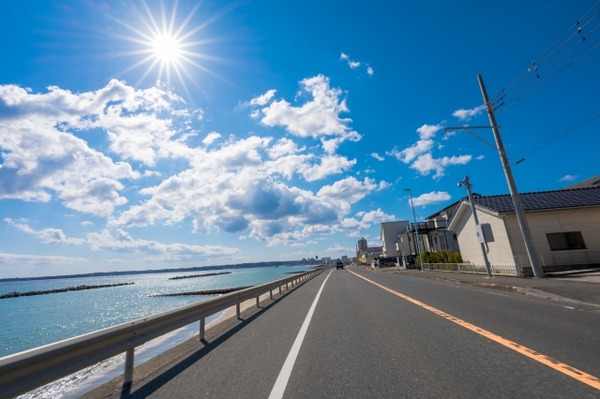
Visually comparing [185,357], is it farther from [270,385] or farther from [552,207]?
[552,207]

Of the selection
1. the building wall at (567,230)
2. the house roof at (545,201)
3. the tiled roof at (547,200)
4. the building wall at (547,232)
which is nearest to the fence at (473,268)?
the building wall at (547,232)

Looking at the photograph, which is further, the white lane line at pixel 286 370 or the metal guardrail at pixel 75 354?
the white lane line at pixel 286 370

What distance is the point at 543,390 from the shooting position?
3174mm

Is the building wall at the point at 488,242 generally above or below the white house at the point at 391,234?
below

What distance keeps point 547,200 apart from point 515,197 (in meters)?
9.22

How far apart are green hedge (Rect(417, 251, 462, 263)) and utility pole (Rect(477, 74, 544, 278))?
1319 centimetres

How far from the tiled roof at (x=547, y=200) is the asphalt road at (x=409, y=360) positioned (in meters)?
17.2

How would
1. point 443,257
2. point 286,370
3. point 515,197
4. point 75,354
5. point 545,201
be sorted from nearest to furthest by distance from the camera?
point 75,354
point 286,370
point 515,197
point 545,201
point 443,257

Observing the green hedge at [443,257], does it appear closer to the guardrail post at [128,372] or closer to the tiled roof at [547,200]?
→ the tiled roof at [547,200]

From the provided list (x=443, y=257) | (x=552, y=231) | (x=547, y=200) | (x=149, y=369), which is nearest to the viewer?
(x=149, y=369)

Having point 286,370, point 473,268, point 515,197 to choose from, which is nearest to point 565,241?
point 473,268

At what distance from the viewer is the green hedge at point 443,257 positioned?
29.8 m

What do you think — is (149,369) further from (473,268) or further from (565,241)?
(565,241)

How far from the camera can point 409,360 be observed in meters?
4.50
